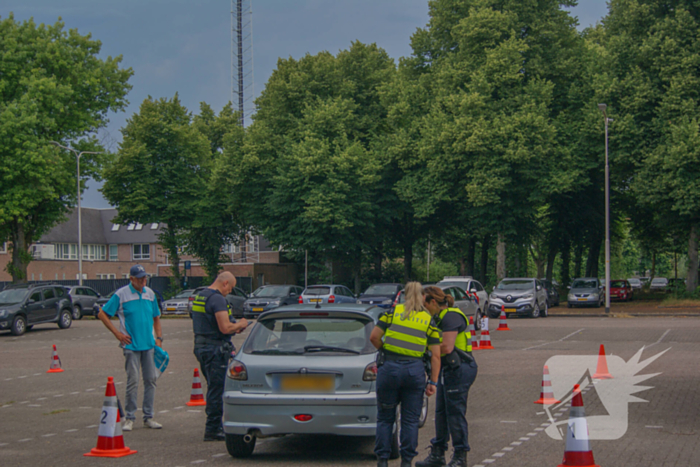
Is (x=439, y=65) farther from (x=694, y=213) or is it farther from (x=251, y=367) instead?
(x=251, y=367)

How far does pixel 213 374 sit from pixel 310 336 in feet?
4.48

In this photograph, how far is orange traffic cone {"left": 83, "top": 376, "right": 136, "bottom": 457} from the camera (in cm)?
717

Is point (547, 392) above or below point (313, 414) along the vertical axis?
below

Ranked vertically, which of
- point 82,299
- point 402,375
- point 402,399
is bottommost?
point 82,299

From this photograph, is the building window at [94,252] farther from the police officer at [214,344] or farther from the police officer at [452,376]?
the police officer at [452,376]

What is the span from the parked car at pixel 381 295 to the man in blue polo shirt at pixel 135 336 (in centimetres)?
2048

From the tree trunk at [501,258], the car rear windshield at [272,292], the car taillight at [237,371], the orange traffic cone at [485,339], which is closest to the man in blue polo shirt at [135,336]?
the car taillight at [237,371]

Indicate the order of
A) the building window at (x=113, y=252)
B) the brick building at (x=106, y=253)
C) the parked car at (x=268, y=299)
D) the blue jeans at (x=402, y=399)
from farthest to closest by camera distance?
the building window at (x=113, y=252) → the brick building at (x=106, y=253) → the parked car at (x=268, y=299) → the blue jeans at (x=402, y=399)

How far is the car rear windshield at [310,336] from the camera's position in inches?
274

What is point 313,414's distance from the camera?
21.6 ft

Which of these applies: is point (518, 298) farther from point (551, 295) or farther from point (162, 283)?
point (162, 283)

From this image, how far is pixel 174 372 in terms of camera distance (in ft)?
46.8

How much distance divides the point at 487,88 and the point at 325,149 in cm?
933

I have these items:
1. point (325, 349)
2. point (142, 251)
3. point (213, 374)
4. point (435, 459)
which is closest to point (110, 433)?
point (213, 374)
